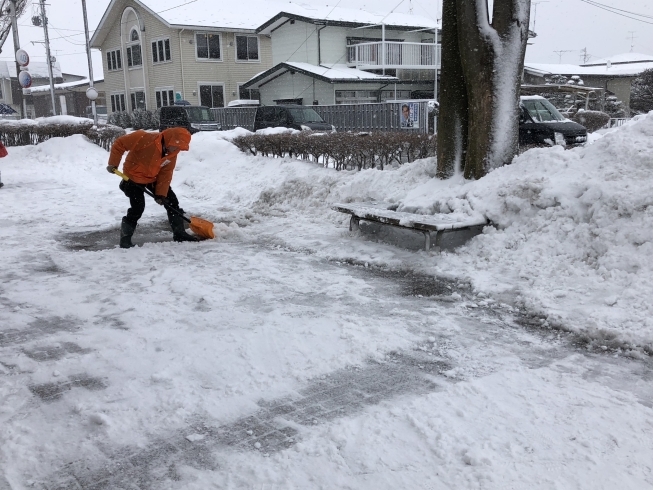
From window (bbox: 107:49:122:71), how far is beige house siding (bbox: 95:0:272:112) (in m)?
0.85

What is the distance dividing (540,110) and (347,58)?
17.5m

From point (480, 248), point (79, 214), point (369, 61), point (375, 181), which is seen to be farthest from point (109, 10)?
point (480, 248)

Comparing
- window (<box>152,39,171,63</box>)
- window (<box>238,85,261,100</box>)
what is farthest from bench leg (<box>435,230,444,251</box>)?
→ window (<box>152,39,171,63</box>)

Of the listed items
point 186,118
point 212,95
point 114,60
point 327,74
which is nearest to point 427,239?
point 186,118

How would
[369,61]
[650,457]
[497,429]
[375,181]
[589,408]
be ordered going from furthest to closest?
1. [369,61]
2. [375,181]
3. [589,408]
4. [497,429]
5. [650,457]

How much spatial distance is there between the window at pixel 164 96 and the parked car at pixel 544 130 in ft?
78.2

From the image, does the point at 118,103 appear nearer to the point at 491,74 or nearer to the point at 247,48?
the point at 247,48

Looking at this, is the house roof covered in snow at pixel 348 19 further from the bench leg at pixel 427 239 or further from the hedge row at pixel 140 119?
the bench leg at pixel 427 239

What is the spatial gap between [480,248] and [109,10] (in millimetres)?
35591

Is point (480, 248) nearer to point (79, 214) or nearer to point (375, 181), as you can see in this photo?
point (375, 181)

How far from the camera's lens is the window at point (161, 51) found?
108 ft

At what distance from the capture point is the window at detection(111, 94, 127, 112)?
37666mm

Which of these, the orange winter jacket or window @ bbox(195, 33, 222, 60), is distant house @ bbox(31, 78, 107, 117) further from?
the orange winter jacket

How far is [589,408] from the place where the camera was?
3125mm
